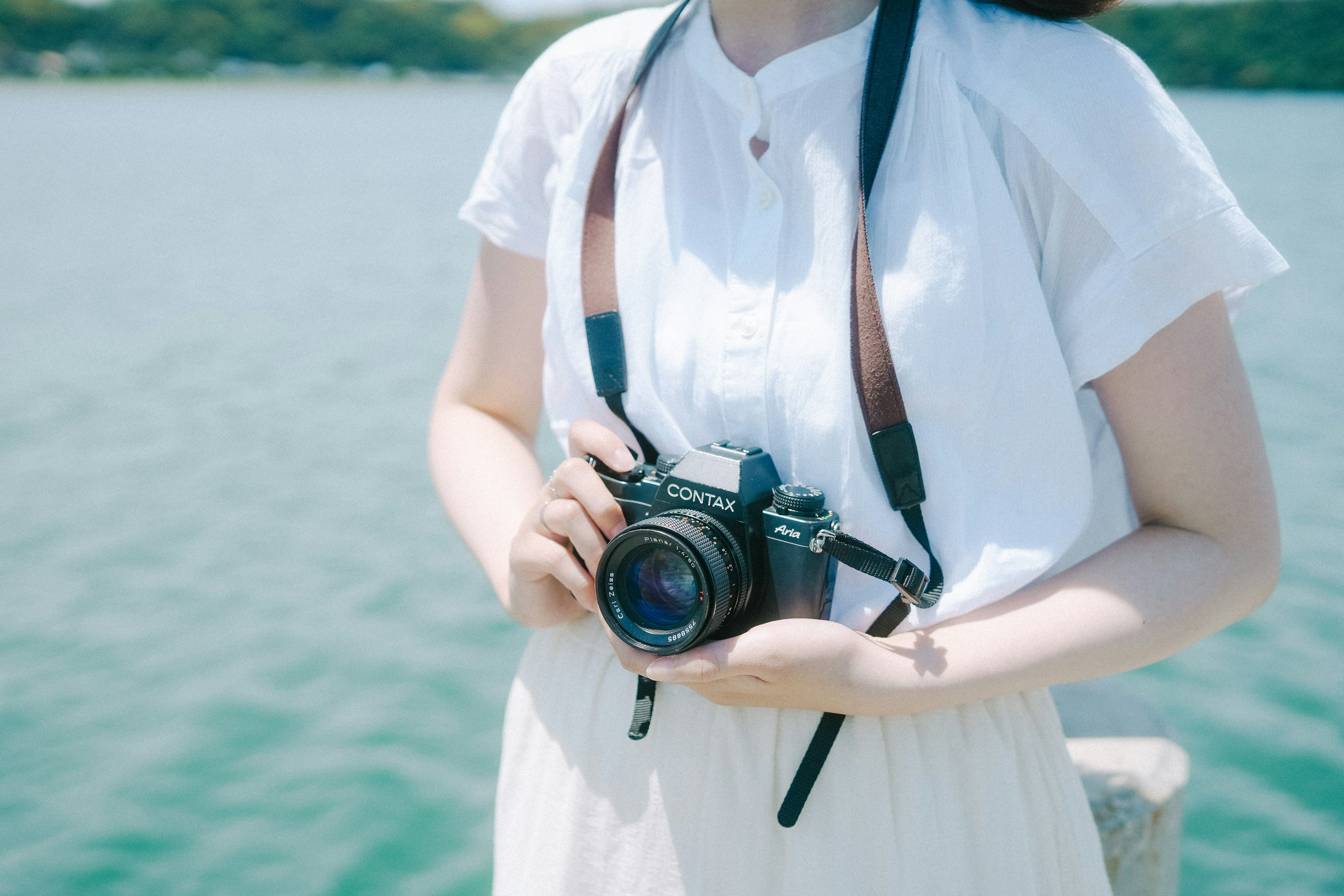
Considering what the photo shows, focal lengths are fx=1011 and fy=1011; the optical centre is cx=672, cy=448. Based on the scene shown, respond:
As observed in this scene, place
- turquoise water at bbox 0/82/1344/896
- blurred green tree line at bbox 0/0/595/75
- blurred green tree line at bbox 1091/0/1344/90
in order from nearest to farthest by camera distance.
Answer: turquoise water at bbox 0/82/1344/896, blurred green tree line at bbox 1091/0/1344/90, blurred green tree line at bbox 0/0/595/75

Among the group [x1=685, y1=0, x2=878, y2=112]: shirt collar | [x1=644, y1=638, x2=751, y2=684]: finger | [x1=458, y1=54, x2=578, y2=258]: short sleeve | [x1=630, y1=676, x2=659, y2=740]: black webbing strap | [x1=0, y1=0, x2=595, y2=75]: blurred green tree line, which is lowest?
[x1=0, y1=0, x2=595, y2=75]: blurred green tree line

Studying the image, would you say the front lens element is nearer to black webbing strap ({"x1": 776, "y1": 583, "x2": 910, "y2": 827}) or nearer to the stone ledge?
black webbing strap ({"x1": 776, "y1": 583, "x2": 910, "y2": 827})

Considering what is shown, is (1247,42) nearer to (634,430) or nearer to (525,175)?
(525,175)

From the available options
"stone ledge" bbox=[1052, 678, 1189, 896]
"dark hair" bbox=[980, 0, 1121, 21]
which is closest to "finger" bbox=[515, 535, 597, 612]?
"dark hair" bbox=[980, 0, 1121, 21]

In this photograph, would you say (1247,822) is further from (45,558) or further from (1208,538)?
(45,558)

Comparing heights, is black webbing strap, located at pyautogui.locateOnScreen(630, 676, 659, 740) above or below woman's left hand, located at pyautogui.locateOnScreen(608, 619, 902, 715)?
below

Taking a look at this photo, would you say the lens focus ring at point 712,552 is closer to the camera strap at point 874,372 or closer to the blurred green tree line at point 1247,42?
the camera strap at point 874,372

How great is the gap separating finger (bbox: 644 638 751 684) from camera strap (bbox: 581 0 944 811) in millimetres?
74

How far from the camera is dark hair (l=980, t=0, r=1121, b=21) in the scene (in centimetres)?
82

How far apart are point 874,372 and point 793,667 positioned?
0.78ft

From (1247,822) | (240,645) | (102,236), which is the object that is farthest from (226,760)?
(102,236)

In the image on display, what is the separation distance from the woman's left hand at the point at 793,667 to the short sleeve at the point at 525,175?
19.8 inches

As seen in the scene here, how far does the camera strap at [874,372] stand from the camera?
80cm

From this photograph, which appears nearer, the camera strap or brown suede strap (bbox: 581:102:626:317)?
the camera strap
